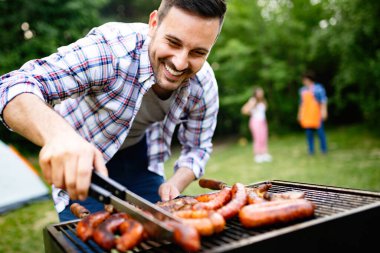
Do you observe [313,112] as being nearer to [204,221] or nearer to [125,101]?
[125,101]

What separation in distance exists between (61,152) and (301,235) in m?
1.10

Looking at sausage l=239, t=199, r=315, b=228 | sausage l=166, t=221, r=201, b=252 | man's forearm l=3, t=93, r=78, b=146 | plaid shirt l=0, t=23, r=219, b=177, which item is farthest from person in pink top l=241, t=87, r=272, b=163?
sausage l=166, t=221, r=201, b=252

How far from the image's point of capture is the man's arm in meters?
1.34

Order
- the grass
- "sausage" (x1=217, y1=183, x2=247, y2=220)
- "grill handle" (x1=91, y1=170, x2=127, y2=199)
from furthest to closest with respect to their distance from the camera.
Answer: the grass → "sausage" (x1=217, y1=183, x2=247, y2=220) → "grill handle" (x1=91, y1=170, x2=127, y2=199)

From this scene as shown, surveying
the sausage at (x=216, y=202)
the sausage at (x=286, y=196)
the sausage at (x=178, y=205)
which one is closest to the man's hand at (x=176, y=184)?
the sausage at (x=178, y=205)

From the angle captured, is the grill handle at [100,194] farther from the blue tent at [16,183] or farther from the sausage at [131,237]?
the blue tent at [16,183]

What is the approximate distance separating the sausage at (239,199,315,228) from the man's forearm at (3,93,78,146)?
36.3 inches

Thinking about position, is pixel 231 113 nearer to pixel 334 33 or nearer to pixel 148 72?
pixel 334 33

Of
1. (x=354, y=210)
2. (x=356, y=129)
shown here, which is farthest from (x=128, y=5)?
(x=354, y=210)

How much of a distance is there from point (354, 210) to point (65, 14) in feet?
47.0

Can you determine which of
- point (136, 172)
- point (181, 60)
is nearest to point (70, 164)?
point (181, 60)

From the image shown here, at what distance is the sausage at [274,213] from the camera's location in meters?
1.58

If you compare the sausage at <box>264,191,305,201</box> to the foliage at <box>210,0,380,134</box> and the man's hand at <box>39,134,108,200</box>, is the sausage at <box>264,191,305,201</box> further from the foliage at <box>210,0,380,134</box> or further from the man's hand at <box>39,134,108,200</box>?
the foliage at <box>210,0,380,134</box>

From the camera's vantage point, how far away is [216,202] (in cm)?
185
